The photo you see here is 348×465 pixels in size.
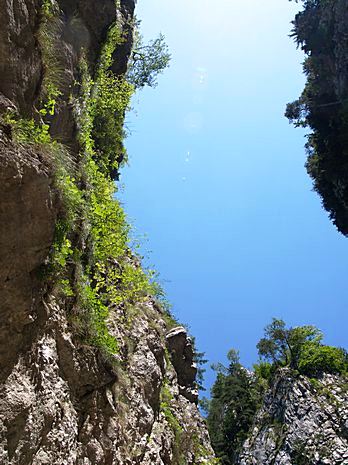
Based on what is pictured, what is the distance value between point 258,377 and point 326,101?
30242 millimetres

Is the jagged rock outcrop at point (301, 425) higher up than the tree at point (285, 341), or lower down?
lower down

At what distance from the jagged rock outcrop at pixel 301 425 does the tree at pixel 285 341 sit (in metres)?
3.69

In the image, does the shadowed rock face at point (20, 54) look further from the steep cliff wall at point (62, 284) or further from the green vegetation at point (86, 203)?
the green vegetation at point (86, 203)

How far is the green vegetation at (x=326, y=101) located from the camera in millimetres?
26000

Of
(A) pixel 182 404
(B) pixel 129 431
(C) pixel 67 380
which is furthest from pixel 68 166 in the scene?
(A) pixel 182 404

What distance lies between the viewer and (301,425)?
1228 inches

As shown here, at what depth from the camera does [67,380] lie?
6.62 meters

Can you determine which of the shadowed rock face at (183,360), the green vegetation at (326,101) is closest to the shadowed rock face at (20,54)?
the shadowed rock face at (183,360)

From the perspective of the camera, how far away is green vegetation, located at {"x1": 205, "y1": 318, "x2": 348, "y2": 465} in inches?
1487

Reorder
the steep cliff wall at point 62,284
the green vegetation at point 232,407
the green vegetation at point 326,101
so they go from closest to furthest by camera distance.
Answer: the steep cliff wall at point 62,284
the green vegetation at point 326,101
the green vegetation at point 232,407

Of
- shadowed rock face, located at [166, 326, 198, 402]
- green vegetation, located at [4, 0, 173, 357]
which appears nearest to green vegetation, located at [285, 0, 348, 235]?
shadowed rock face, located at [166, 326, 198, 402]

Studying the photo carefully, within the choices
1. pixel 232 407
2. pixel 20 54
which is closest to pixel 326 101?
pixel 20 54

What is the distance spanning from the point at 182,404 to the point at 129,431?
747 centimetres

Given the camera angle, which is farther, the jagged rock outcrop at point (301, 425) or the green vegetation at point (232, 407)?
the green vegetation at point (232, 407)
